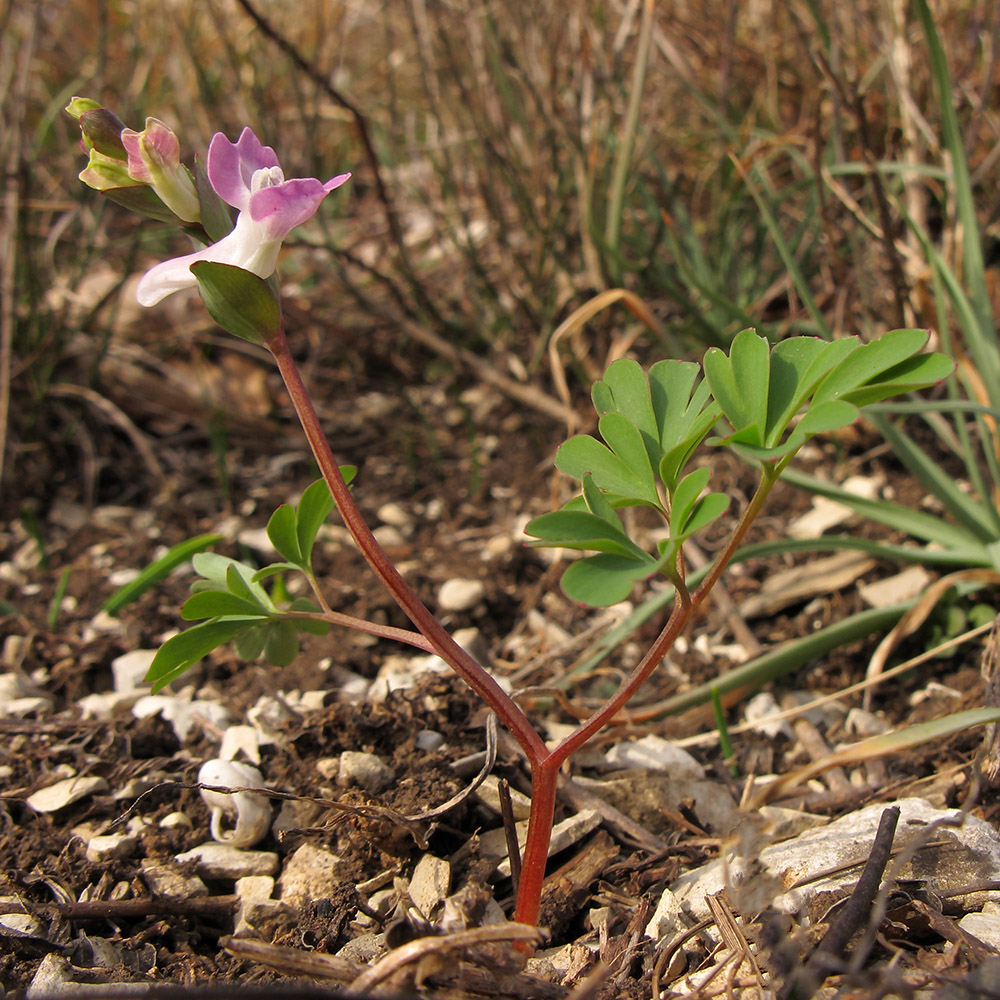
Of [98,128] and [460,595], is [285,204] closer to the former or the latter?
[98,128]

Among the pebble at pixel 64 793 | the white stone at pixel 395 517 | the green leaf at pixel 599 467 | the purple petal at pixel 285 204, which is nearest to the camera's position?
the purple petal at pixel 285 204

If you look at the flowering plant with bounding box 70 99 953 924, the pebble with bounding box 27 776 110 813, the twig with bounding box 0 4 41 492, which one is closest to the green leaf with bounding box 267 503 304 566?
the flowering plant with bounding box 70 99 953 924

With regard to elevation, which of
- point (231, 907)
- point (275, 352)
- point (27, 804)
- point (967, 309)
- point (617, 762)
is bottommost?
point (617, 762)

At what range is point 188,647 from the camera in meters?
0.83

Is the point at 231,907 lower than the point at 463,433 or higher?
lower

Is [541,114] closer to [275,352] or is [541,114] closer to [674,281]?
[674,281]

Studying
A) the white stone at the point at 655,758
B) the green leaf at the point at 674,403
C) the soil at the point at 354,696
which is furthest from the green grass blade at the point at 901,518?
the green leaf at the point at 674,403

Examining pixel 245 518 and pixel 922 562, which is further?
pixel 245 518

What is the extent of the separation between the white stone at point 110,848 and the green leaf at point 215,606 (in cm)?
40

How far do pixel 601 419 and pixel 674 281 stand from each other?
1532 mm

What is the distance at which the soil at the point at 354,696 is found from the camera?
93cm

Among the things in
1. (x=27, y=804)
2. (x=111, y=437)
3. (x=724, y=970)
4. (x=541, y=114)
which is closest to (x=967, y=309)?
(x=541, y=114)

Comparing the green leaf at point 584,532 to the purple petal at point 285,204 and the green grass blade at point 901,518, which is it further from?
the green grass blade at point 901,518

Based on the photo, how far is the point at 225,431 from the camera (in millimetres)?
2180
